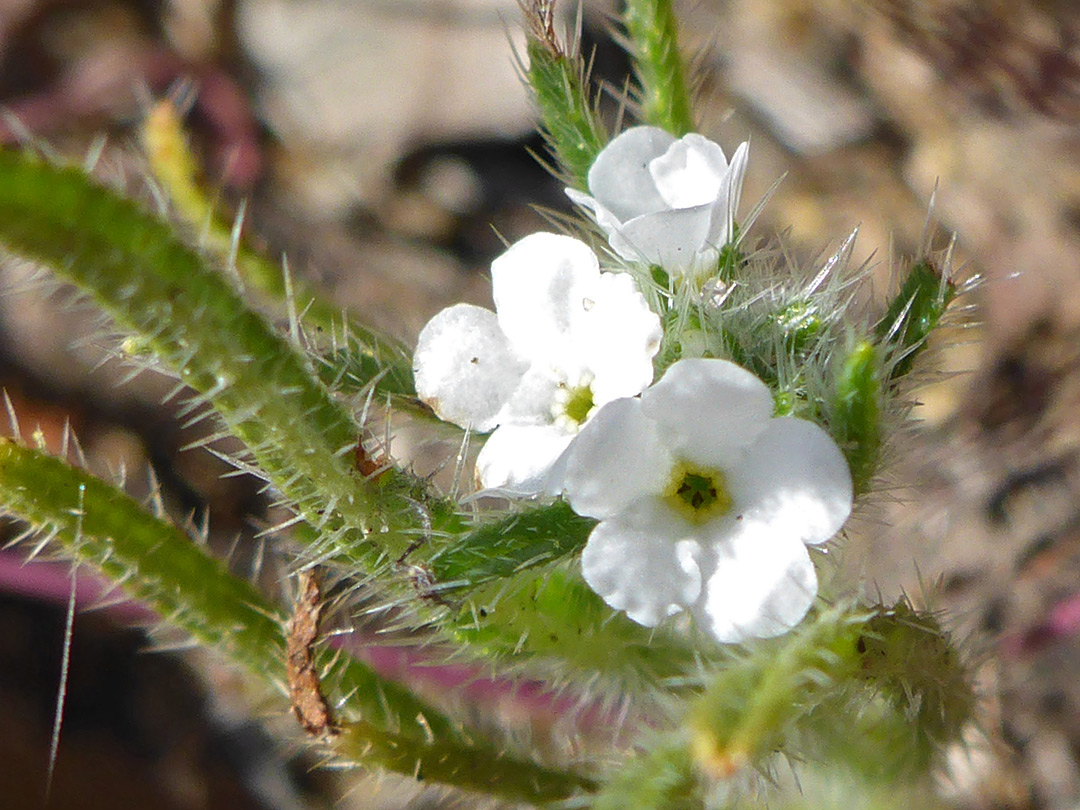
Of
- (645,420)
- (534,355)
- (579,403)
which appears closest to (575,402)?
(579,403)

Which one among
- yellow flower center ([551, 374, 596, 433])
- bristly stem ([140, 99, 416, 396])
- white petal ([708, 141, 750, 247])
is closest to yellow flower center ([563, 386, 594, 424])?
yellow flower center ([551, 374, 596, 433])

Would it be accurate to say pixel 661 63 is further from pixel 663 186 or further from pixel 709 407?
pixel 709 407

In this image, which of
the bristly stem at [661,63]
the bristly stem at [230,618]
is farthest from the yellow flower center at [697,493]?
the bristly stem at [661,63]

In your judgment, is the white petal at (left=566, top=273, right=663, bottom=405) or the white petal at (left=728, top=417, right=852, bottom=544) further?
the white petal at (left=566, top=273, right=663, bottom=405)

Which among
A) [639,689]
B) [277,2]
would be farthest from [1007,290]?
[277,2]

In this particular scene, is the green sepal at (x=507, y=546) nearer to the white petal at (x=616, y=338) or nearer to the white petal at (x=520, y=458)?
the white petal at (x=520, y=458)

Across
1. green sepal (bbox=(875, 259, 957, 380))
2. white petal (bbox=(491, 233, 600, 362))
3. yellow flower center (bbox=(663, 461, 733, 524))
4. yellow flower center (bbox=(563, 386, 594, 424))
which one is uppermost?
white petal (bbox=(491, 233, 600, 362))

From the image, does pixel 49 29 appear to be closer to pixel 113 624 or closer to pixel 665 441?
pixel 113 624

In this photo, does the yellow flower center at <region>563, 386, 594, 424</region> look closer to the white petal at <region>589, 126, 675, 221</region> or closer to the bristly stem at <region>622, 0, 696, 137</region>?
the white petal at <region>589, 126, 675, 221</region>
